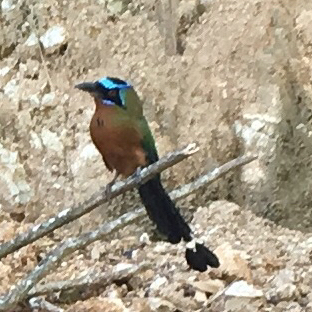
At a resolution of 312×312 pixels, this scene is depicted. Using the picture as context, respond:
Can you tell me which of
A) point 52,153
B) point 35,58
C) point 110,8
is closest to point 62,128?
point 52,153

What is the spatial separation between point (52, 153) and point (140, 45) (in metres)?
0.40

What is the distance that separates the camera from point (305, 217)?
2.27m

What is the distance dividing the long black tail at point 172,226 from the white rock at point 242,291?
0.06 meters

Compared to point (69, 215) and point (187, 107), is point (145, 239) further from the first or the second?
point (69, 215)

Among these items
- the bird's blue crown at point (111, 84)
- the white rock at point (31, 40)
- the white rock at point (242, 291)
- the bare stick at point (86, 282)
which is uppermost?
the white rock at point (31, 40)

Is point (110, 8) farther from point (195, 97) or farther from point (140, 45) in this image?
point (195, 97)

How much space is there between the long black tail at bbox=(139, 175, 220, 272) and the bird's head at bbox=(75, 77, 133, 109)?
204mm

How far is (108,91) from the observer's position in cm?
185

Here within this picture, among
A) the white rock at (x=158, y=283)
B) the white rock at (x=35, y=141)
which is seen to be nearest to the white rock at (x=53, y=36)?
the white rock at (x=35, y=141)

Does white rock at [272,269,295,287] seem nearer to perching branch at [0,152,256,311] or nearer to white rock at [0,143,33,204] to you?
perching branch at [0,152,256,311]

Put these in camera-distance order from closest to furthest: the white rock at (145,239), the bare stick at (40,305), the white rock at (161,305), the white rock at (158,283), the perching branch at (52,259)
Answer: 1. the perching branch at (52,259)
2. the bare stick at (40,305)
3. the white rock at (161,305)
4. the white rock at (158,283)
5. the white rock at (145,239)

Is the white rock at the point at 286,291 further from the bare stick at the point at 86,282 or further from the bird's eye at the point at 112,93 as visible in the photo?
the bird's eye at the point at 112,93

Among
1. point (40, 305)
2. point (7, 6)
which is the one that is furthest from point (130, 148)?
point (7, 6)

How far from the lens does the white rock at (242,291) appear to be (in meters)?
1.79
